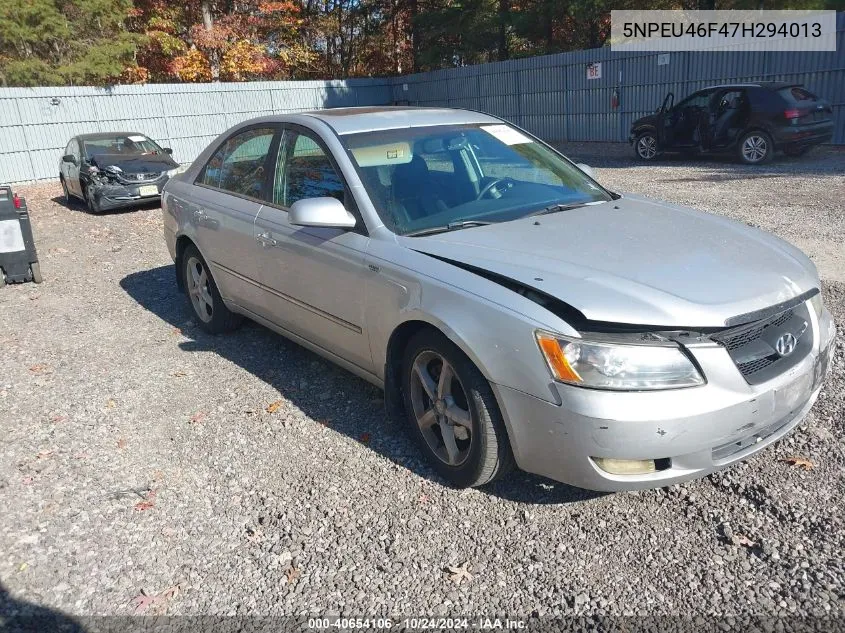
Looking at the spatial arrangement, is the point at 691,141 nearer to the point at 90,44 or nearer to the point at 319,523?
the point at 319,523

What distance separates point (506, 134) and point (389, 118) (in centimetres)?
78

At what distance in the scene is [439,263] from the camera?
336 cm

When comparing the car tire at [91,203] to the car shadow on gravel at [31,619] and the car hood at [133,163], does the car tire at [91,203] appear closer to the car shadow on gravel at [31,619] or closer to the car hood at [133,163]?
the car hood at [133,163]

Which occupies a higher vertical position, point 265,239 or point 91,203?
point 265,239

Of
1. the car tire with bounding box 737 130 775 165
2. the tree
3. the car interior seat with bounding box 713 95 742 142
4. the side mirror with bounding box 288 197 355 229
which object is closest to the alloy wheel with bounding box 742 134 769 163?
the car tire with bounding box 737 130 775 165

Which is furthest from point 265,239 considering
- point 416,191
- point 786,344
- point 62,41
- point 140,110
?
point 62,41

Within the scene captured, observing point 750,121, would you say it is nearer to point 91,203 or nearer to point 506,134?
point 506,134

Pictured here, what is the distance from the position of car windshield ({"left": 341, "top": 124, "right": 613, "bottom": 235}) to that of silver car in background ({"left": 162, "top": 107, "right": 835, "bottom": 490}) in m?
0.01

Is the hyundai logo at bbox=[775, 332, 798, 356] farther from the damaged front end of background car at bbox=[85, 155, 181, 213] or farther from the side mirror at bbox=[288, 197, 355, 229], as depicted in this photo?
the damaged front end of background car at bbox=[85, 155, 181, 213]

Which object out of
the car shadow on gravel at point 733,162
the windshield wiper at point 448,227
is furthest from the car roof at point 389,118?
the car shadow on gravel at point 733,162

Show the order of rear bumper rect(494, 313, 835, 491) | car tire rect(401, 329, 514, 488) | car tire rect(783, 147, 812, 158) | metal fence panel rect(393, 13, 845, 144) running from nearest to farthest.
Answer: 1. rear bumper rect(494, 313, 835, 491)
2. car tire rect(401, 329, 514, 488)
3. car tire rect(783, 147, 812, 158)
4. metal fence panel rect(393, 13, 845, 144)

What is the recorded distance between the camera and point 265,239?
461 cm

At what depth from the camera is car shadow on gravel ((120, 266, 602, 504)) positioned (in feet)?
11.4

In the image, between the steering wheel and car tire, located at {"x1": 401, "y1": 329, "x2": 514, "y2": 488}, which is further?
the steering wheel
